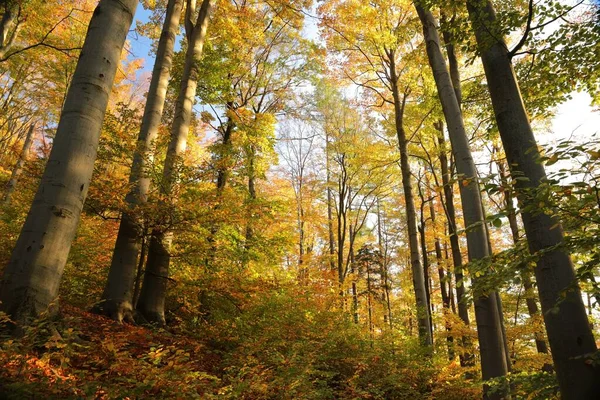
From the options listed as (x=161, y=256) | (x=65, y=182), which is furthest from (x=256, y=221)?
(x=65, y=182)

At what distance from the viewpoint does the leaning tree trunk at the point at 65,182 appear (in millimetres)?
2764

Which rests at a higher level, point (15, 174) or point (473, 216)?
point (15, 174)

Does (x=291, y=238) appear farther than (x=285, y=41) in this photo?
No

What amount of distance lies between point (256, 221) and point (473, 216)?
12.4ft

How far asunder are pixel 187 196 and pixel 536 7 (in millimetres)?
5321

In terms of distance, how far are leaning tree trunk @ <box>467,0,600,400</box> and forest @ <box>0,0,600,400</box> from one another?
0.05 ft

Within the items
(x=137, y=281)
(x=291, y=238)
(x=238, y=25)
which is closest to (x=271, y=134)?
(x=238, y=25)

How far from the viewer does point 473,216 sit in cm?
445

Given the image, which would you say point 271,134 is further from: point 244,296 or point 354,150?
point 244,296

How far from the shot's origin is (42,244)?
2832mm

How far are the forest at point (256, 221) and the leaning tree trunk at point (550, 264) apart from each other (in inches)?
0.6

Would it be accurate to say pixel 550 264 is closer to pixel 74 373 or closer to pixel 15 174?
pixel 74 373

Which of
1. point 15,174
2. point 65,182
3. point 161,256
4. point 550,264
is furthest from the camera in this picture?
point 15,174

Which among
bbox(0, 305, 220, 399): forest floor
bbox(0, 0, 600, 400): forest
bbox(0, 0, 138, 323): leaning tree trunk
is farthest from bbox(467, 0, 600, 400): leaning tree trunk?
bbox(0, 0, 138, 323): leaning tree trunk
